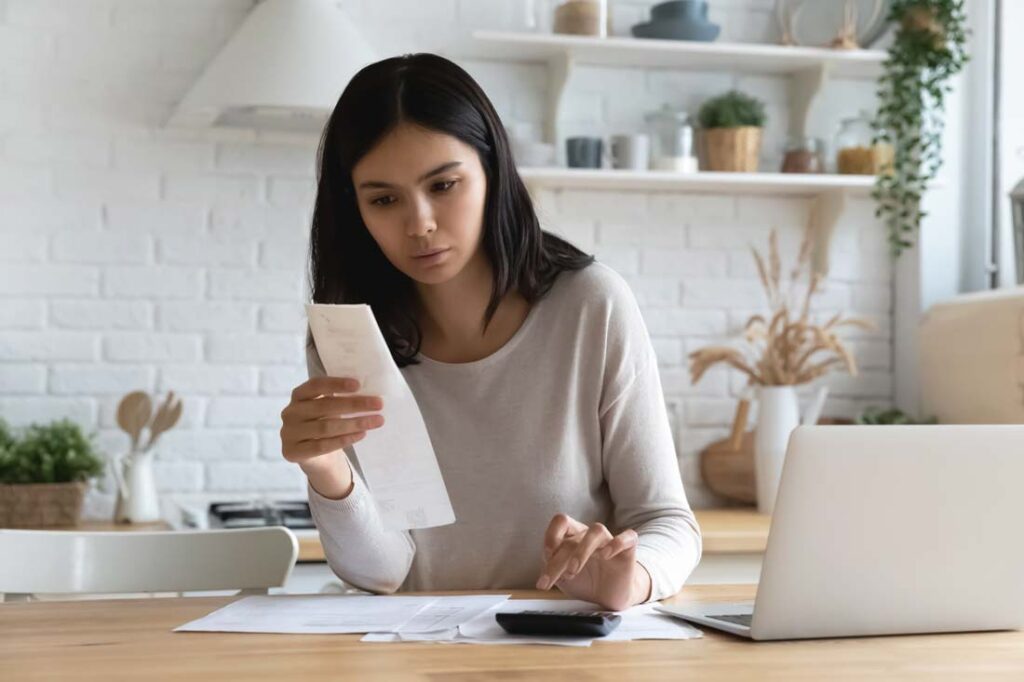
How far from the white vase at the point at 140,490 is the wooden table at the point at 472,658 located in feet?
5.66

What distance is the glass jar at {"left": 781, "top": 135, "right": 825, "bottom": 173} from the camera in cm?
343

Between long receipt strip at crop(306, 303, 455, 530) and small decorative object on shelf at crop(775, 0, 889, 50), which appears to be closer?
long receipt strip at crop(306, 303, 455, 530)

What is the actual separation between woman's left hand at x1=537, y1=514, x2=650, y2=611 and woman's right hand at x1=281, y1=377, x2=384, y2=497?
0.76ft

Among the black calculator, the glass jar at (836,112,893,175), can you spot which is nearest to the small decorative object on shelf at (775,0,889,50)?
the glass jar at (836,112,893,175)

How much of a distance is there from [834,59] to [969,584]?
7.77 feet

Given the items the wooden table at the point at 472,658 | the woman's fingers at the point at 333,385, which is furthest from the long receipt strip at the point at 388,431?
the wooden table at the point at 472,658

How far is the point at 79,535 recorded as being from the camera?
1884 mm

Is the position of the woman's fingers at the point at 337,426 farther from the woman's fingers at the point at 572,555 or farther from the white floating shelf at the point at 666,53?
the white floating shelf at the point at 666,53

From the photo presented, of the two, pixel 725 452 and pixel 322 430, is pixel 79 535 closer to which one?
pixel 322 430

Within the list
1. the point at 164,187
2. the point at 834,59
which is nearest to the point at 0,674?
the point at 164,187

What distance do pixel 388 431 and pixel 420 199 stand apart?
36 cm

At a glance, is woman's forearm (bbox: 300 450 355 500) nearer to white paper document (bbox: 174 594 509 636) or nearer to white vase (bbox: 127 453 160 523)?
white paper document (bbox: 174 594 509 636)

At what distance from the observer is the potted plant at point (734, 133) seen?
3385 millimetres

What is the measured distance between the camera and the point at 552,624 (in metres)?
1.31
